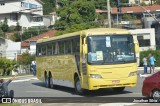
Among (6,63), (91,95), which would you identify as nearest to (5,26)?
(6,63)

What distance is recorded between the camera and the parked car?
51.1 feet

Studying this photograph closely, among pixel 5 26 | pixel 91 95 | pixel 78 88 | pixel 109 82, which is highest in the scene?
pixel 5 26

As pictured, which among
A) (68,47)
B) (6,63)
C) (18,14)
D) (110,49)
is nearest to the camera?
(110,49)

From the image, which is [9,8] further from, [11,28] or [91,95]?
[91,95]

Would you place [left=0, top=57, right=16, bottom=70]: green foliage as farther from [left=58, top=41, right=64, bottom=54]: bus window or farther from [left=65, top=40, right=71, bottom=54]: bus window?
[left=65, top=40, right=71, bottom=54]: bus window

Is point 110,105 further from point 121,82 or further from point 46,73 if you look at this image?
point 46,73

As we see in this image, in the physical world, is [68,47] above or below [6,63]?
above

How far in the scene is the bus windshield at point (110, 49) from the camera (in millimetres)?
19078

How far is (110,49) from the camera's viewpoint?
1920cm

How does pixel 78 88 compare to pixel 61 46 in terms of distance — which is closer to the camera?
pixel 78 88

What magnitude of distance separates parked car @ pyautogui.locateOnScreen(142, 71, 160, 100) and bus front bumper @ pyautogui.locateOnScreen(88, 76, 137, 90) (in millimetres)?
3026

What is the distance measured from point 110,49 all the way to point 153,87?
3999mm

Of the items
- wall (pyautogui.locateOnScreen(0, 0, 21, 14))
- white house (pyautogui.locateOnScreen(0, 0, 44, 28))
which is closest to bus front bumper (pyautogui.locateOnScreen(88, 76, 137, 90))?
white house (pyautogui.locateOnScreen(0, 0, 44, 28))

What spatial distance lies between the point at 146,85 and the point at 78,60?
201 inches
